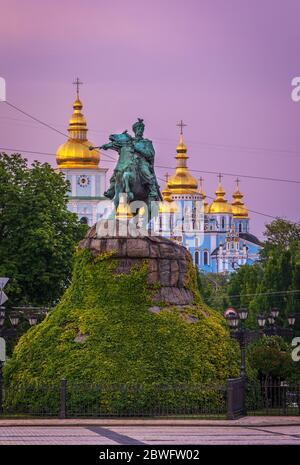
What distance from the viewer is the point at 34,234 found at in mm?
67562

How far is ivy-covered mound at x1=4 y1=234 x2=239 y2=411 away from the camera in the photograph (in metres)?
42.8

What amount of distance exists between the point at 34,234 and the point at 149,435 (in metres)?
32.2

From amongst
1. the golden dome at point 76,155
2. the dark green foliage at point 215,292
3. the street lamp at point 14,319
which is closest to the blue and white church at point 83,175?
the golden dome at point 76,155

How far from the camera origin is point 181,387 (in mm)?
42375

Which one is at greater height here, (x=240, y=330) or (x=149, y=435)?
(x=240, y=330)

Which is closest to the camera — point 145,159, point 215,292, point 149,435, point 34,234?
point 149,435

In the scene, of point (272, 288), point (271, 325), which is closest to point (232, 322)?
point (271, 325)

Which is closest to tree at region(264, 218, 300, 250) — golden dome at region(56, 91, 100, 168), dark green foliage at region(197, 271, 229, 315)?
dark green foliage at region(197, 271, 229, 315)

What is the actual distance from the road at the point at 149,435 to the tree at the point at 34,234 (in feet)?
87.9

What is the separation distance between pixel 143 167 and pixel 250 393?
6241 mm

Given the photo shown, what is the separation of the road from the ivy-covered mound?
3.40m

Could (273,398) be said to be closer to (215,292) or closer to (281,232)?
(281,232)

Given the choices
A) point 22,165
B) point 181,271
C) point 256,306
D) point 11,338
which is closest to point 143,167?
point 181,271
